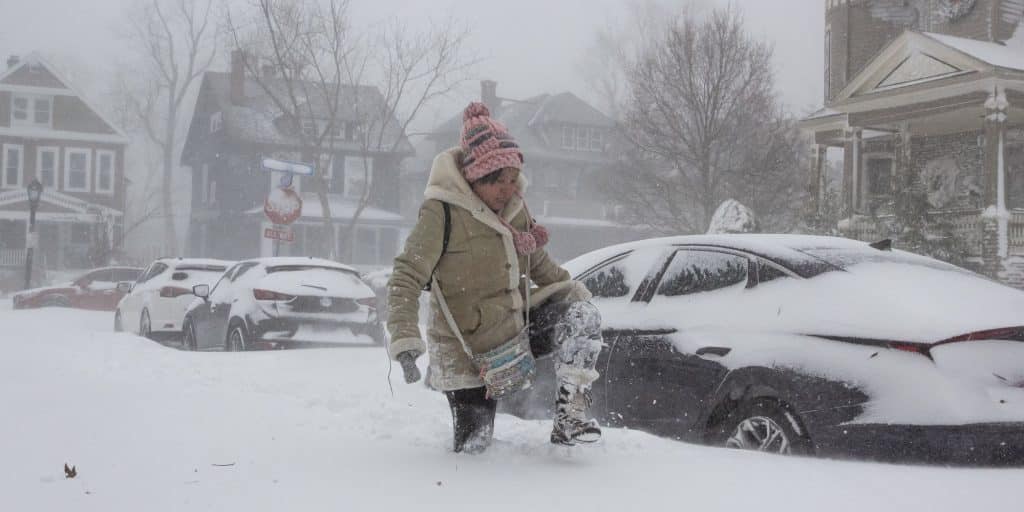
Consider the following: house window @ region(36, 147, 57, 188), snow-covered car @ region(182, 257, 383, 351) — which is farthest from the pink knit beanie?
house window @ region(36, 147, 57, 188)

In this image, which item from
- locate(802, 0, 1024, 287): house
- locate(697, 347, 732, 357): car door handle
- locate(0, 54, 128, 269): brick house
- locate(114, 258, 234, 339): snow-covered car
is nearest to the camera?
locate(697, 347, 732, 357): car door handle

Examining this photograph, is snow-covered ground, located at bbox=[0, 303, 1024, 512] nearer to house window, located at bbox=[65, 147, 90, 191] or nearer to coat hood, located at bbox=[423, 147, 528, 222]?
coat hood, located at bbox=[423, 147, 528, 222]

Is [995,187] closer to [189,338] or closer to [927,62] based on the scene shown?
[927,62]

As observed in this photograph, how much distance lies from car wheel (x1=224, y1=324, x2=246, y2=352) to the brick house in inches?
1314

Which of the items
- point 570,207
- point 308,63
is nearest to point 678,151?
point 308,63

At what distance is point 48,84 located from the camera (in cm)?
Answer: 4362

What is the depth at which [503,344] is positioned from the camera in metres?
4.07

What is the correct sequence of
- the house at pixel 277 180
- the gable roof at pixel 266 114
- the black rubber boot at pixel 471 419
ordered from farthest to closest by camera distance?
the gable roof at pixel 266 114 → the house at pixel 277 180 → the black rubber boot at pixel 471 419

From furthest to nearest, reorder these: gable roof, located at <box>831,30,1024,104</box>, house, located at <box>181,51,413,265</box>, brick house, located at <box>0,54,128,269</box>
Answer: brick house, located at <box>0,54,128,269</box>
house, located at <box>181,51,413,265</box>
gable roof, located at <box>831,30,1024,104</box>

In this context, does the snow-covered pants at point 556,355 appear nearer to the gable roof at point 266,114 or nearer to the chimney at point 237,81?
the gable roof at point 266,114

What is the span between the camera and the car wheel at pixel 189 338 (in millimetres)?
12711

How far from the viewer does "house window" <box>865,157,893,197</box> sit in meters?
23.6

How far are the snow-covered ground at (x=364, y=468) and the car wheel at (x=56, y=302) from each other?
20279 mm

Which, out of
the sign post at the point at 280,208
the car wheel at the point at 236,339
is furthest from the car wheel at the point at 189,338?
the sign post at the point at 280,208
